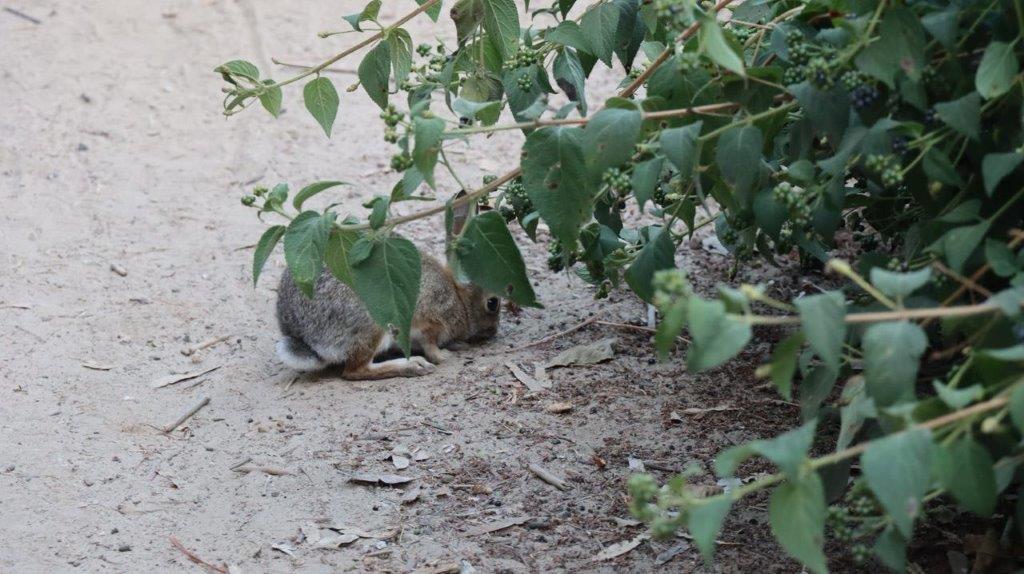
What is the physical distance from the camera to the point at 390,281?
3.47m

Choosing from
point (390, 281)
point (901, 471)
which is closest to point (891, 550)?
point (901, 471)

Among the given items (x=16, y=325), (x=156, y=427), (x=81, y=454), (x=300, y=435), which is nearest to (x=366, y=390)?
(x=300, y=435)

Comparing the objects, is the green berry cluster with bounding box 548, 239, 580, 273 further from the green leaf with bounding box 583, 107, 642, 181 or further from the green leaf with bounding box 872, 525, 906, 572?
the green leaf with bounding box 872, 525, 906, 572

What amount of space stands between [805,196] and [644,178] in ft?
1.43

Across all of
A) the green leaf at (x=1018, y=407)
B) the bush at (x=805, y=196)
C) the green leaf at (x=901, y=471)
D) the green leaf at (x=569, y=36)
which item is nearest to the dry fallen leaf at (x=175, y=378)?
the bush at (x=805, y=196)

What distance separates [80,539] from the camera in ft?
13.9

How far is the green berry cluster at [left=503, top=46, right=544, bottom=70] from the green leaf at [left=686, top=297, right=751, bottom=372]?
174 cm

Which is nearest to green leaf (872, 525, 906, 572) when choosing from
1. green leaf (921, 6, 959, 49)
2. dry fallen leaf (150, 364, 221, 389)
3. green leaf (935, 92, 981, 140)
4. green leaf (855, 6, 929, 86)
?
green leaf (935, 92, 981, 140)

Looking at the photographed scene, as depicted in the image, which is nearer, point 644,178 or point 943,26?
point 943,26

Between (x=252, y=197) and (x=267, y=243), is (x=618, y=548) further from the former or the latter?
(x=252, y=197)

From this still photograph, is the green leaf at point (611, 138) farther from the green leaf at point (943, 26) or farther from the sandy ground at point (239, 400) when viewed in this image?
the sandy ground at point (239, 400)

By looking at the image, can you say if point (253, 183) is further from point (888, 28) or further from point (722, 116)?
point (888, 28)

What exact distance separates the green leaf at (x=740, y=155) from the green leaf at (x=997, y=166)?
0.58 meters

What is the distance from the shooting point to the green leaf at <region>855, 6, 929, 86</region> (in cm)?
279
